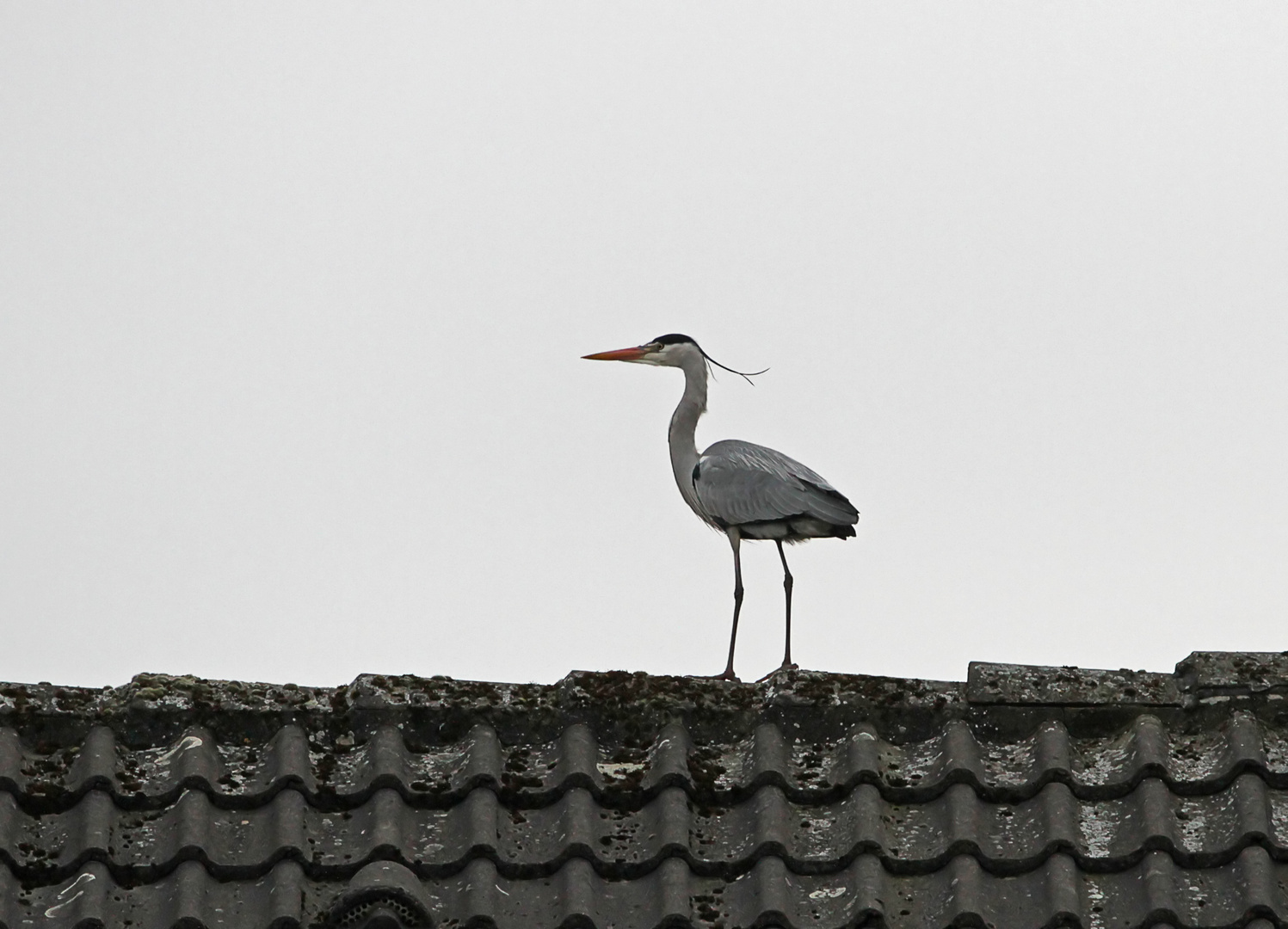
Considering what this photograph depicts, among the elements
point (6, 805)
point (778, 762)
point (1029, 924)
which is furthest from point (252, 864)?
point (1029, 924)

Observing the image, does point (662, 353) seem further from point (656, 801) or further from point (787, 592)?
point (656, 801)

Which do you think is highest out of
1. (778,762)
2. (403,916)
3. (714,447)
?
(714,447)

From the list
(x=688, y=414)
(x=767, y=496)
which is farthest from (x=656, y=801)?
(x=688, y=414)

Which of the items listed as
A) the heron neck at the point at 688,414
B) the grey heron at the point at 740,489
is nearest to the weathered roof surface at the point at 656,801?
the grey heron at the point at 740,489

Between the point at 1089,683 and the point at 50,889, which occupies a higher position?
the point at 1089,683

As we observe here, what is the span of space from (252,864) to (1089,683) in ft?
5.86

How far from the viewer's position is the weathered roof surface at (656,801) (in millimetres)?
2980

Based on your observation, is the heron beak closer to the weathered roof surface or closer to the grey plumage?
the grey plumage

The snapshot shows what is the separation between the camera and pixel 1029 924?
294 cm

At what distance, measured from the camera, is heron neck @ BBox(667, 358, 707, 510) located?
27.4 feet

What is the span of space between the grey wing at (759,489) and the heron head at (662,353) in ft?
2.12

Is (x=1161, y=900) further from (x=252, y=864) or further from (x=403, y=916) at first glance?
(x=252, y=864)

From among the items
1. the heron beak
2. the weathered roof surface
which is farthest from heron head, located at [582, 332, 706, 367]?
the weathered roof surface

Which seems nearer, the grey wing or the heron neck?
the grey wing
